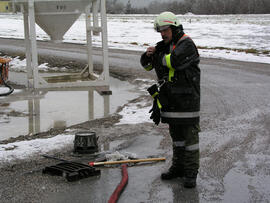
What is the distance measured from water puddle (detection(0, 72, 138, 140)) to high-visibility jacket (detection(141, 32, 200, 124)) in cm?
333

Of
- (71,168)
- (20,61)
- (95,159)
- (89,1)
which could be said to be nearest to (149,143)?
(95,159)

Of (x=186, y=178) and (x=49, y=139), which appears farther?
(x=49, y=139)

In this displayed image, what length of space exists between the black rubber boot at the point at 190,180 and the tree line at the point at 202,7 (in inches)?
2836

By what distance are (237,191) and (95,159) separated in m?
1.91

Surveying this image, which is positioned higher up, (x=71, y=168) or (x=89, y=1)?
(x=89, y=1)

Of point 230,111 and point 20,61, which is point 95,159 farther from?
point 20,61

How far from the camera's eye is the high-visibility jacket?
4.65 metres

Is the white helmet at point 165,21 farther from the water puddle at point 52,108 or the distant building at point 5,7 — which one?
the distant building at point 5,7

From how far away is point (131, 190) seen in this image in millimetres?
4750

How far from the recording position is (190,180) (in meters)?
4.80

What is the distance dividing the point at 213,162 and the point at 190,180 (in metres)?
0.93

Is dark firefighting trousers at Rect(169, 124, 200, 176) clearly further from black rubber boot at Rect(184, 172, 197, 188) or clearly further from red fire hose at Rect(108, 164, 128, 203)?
red fire hose at Rect(108, 164, 128, 203)

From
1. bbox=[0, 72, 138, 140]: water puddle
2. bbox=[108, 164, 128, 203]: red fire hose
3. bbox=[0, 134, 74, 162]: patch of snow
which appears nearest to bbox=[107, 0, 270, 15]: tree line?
bbox=[0, 72, 138, 140]: water puddle

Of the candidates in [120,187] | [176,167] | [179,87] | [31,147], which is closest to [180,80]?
[179,87]
